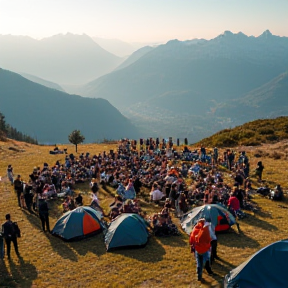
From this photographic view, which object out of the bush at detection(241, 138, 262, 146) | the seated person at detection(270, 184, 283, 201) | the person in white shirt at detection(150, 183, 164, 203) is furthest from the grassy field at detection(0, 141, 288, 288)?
the bush at detection(241, 138, 262, 146)

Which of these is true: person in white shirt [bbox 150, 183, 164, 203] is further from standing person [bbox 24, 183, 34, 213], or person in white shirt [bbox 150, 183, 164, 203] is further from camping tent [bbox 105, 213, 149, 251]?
standing person [bbox 24, 183, 34, 213]

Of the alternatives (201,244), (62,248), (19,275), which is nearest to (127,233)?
(62,248)

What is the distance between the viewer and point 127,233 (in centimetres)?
1598

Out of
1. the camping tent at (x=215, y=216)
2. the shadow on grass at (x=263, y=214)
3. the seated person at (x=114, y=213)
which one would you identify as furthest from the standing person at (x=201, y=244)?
the shadow on grass at (x=263, y=214)

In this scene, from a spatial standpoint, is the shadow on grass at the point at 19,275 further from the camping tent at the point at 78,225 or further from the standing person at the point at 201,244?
the standing person at the point at 201,244

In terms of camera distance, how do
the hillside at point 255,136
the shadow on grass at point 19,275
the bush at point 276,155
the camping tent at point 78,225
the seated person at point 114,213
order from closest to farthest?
the shadow on grass at point 19,275
the camping tent at point 78,225
the seated person at point 114,213
the bush at point 276,155
the hillside at point 255,136

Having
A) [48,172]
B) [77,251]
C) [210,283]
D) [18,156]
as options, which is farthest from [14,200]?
[18,156]

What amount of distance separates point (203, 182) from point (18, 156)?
30.2m

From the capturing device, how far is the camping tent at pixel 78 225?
17109mm

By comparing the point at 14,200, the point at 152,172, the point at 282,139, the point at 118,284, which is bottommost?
the point at 118,284

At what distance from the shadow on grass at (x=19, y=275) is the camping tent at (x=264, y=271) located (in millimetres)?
8070

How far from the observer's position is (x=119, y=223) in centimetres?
1622

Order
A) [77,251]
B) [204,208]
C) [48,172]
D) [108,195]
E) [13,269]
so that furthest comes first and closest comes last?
1. [48,172]
2. [108,195]
3. [204,208]
4. [77,251]
5. [13,269]

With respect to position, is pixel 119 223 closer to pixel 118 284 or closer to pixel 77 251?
pixel 77 251
